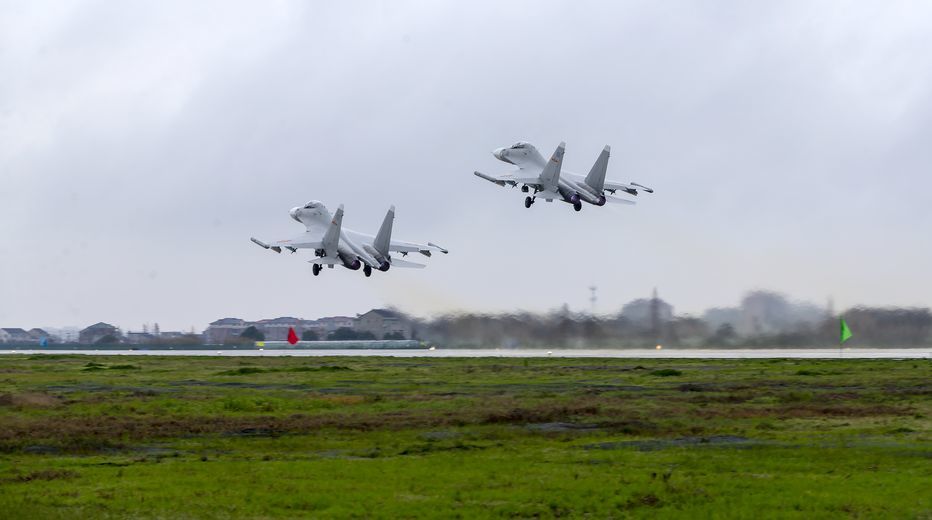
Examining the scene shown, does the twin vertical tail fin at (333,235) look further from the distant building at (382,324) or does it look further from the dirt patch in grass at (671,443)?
the dirt patch in grass at (671,443)

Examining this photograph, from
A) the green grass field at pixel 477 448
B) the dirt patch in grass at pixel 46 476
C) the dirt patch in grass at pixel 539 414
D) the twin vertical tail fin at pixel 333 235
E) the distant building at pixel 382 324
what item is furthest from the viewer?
the distant building at pixel 382 324

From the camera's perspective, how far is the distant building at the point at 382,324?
120 metres

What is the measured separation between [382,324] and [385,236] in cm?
3621

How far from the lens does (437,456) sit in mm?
35719

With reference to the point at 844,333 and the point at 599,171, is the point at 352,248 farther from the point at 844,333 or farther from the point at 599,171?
the point at 844,333

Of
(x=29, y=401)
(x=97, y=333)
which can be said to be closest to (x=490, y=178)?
(x=29, y=401)

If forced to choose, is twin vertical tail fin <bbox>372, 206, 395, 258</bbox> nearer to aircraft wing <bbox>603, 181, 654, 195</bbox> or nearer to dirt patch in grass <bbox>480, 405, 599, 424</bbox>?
aircraft wing <bbox>603, 181, 654, 195</bbox>

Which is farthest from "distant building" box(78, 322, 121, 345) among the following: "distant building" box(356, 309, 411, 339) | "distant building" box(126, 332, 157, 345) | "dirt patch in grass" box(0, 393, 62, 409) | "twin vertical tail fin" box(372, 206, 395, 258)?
"dirt patch in grass" box(0, 393, 62, 409)

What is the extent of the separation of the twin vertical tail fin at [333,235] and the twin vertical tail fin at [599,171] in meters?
21.6

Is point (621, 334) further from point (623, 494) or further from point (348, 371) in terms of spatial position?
point (623, 494)

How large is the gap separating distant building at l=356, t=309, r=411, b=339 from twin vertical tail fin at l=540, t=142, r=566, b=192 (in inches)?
849

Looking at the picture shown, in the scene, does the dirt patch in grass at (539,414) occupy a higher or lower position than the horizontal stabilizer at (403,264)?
lower

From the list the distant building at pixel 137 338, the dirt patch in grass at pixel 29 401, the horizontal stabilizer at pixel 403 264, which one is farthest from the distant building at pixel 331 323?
the dirt patch in grass at pixel 29 401

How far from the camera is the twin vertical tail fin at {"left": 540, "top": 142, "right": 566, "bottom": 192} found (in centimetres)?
10056
